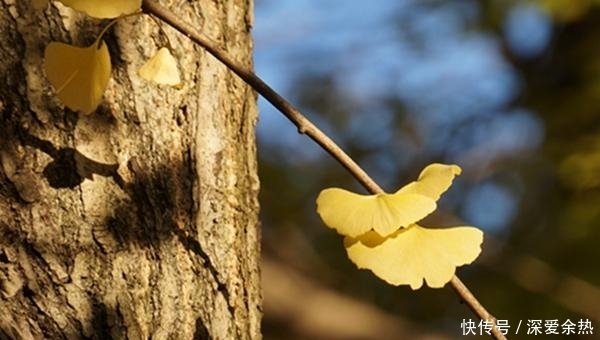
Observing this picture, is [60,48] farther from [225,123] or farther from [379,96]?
[379,96]

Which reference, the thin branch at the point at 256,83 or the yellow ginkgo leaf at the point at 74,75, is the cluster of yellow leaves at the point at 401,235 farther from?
→ the yellow ginkgo leaf at the point at 74,75

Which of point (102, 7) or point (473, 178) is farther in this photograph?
point (473, 178)

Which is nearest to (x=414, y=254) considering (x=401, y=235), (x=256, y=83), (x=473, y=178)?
(x=401, y=235)

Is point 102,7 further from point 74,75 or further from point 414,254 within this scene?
point 414,254

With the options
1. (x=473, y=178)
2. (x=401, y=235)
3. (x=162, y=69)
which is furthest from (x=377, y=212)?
(x=473, y=178)

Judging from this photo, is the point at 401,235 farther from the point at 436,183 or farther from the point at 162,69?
the point at 162,69
